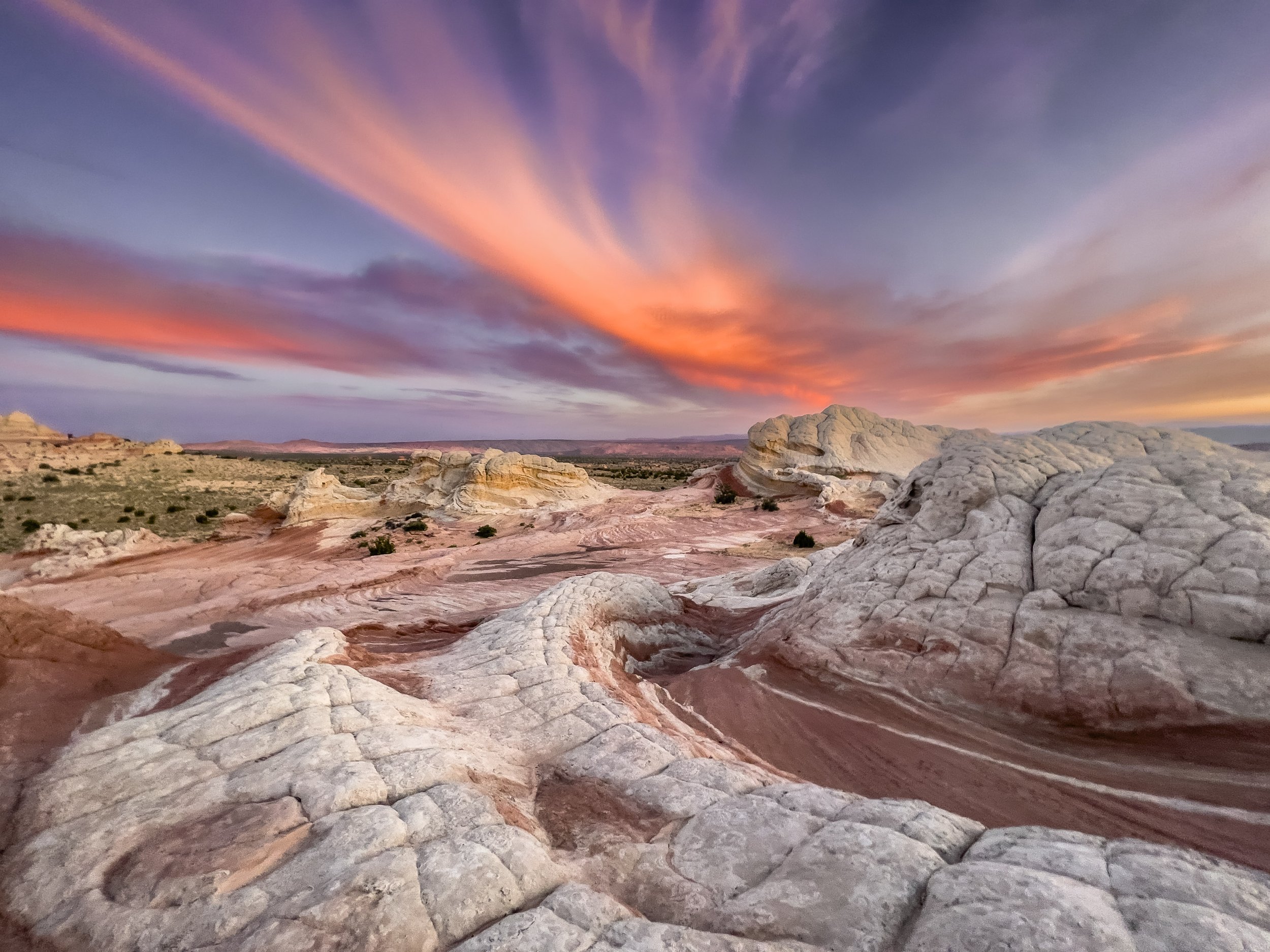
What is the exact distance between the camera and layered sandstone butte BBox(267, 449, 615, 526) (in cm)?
3070

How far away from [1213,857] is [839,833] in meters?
2.74

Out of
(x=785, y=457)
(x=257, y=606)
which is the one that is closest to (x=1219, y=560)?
(x=257, y=606)

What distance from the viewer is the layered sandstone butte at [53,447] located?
154 ft

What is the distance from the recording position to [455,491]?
110 ft

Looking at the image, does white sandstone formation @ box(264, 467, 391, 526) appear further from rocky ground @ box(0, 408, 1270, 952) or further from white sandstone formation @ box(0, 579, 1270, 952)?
white sandstone formation @ box(0, 579, 1270, 952)

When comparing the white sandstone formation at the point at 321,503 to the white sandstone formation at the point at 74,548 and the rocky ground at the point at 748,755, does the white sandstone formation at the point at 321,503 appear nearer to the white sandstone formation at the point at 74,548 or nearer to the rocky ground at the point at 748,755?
the white sandstone formation at the point at 74,548

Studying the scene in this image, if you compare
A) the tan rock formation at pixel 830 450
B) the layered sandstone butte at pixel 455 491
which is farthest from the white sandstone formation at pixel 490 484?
the tan rock formation at pixel 830 450

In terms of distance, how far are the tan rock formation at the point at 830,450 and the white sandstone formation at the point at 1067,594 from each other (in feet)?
87.1

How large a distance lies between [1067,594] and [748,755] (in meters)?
5.15

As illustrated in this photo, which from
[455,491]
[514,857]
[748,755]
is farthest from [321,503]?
[514,857]

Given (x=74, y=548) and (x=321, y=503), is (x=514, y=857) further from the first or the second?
(x=321, y=503)

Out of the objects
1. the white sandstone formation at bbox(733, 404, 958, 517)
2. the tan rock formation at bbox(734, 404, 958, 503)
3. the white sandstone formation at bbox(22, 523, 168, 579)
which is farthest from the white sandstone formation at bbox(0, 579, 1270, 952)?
the tan rock formation at bbox(734, 404, 958, 503)

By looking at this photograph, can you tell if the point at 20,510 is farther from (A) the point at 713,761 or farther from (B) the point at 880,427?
(B) the point at 880,427

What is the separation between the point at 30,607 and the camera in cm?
780
